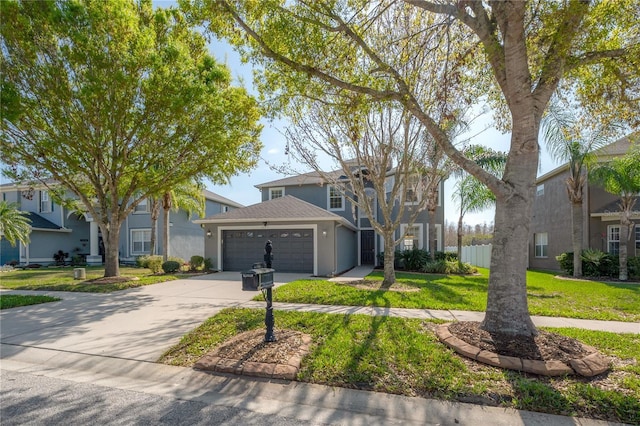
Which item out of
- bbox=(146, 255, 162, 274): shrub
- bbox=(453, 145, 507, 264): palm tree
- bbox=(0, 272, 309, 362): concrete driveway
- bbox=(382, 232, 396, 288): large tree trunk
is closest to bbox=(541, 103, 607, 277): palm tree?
bbox=(453, 145, 507, 264): palm tree

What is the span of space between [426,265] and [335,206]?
617 cm

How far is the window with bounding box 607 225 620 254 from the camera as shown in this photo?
48.1 ft

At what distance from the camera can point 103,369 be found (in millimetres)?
4336

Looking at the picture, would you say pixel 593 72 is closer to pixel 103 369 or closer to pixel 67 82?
pixel 103 369

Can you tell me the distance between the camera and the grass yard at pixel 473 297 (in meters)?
7.14

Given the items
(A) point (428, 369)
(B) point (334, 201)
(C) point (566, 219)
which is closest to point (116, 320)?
(A) point (428, 369)

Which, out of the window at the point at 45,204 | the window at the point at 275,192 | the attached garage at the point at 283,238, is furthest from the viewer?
the window at the point at 45,204

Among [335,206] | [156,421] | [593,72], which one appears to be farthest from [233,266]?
[593,72]

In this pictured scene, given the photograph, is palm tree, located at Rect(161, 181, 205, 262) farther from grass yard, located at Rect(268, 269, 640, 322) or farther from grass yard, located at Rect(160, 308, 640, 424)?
grass yard, located at Rect(160, 308, 640, 424)

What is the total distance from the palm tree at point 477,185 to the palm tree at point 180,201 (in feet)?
42.8

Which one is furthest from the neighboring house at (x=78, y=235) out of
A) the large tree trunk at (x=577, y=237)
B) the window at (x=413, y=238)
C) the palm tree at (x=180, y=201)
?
the large tree trunk at (x=577, y=237)

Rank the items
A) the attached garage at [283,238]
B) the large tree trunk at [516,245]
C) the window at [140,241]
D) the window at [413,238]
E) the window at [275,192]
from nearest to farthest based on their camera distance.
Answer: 1. the large tree trunk at [516,245]
2. the attached garage at [283,238]
3. the window at [413,238]
4. the window at [275,192]
5. the window at [140,241]

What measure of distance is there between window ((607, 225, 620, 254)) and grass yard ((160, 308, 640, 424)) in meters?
12.5

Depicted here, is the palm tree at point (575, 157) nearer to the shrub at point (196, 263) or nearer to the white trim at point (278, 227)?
the white trim at point (278, 227)
